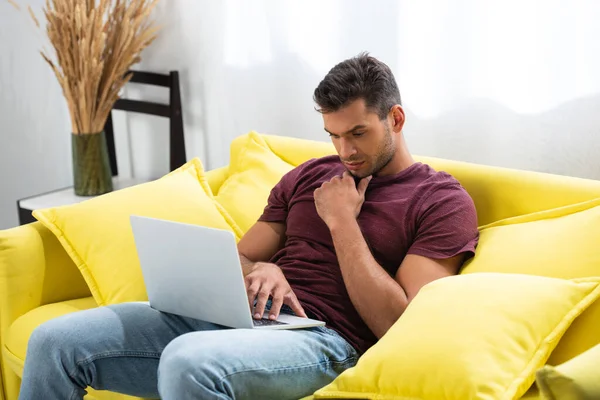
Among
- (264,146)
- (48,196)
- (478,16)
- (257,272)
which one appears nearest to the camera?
(257,272)

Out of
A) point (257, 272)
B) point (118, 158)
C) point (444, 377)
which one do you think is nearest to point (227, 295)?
point (257, 272)

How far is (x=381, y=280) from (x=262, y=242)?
18.2 inches

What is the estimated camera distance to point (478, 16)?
2510mm

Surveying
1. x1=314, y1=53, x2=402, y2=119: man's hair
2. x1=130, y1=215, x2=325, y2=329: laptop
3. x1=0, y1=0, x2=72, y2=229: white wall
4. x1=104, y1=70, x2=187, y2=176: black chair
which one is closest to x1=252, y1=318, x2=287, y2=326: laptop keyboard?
x1=130, y1=215, x2=325, y2=329: laptop

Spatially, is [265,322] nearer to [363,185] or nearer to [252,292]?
[252,292]

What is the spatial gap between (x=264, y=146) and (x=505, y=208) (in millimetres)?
849

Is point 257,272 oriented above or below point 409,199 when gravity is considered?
below

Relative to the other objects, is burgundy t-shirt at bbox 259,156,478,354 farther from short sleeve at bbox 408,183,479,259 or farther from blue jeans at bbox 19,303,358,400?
blue jeans at bbox 19,303,358,400

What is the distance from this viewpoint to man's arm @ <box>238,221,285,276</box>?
7.35ft

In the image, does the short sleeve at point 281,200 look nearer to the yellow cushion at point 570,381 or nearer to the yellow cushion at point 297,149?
the yellow cushion at point 297,149

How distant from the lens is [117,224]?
2.31 meters

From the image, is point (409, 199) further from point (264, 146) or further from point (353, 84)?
point (264, 146)

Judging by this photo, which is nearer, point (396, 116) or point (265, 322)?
point (265, 322)

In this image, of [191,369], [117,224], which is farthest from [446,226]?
[117,224]
